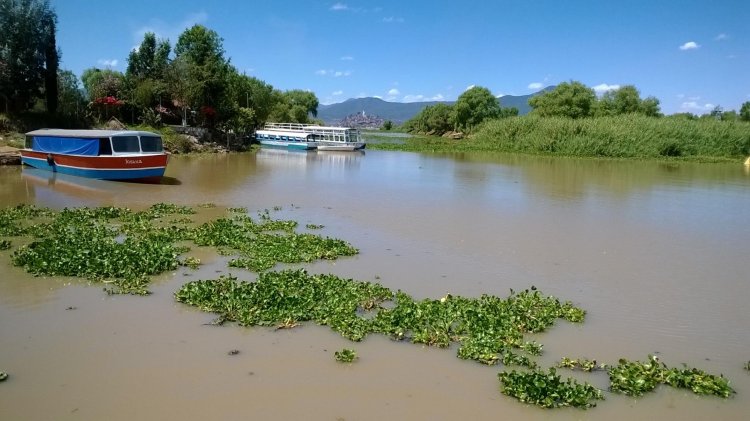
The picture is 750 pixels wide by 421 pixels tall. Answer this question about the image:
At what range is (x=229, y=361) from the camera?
6.57 m

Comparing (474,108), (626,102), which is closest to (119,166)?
(626,102)

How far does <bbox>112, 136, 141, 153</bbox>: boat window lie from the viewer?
71.3 ft

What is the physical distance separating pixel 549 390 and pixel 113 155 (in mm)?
20691

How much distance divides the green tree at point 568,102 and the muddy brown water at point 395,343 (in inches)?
2360

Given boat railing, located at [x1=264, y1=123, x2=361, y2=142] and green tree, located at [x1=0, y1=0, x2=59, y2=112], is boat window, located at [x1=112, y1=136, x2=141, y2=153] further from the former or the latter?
boat railing, located at [x1=264, y1=123, x2=361, y2=142]

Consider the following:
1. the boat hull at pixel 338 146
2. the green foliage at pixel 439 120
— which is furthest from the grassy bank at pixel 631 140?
the green foliage at pixel 439 120

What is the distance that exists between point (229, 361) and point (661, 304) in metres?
7.58

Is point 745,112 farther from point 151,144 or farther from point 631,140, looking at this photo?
point 151,144

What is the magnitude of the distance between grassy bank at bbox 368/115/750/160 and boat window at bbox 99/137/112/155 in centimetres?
4089

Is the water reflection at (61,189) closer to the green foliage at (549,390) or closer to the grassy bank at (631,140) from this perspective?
the green foliage at (549,390)

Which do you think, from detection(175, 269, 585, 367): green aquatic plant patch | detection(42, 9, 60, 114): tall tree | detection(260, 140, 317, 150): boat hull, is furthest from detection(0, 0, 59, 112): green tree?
detection(175, 269, 585, 367): green aquatic plant patch

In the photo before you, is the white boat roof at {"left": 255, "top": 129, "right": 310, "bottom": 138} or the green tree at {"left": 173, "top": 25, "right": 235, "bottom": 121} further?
the white boat roof at {"left": 255, "top": 129, "right": 310, "bottom": 138}

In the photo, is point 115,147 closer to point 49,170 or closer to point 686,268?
point 49,170

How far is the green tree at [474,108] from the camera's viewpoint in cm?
9831
